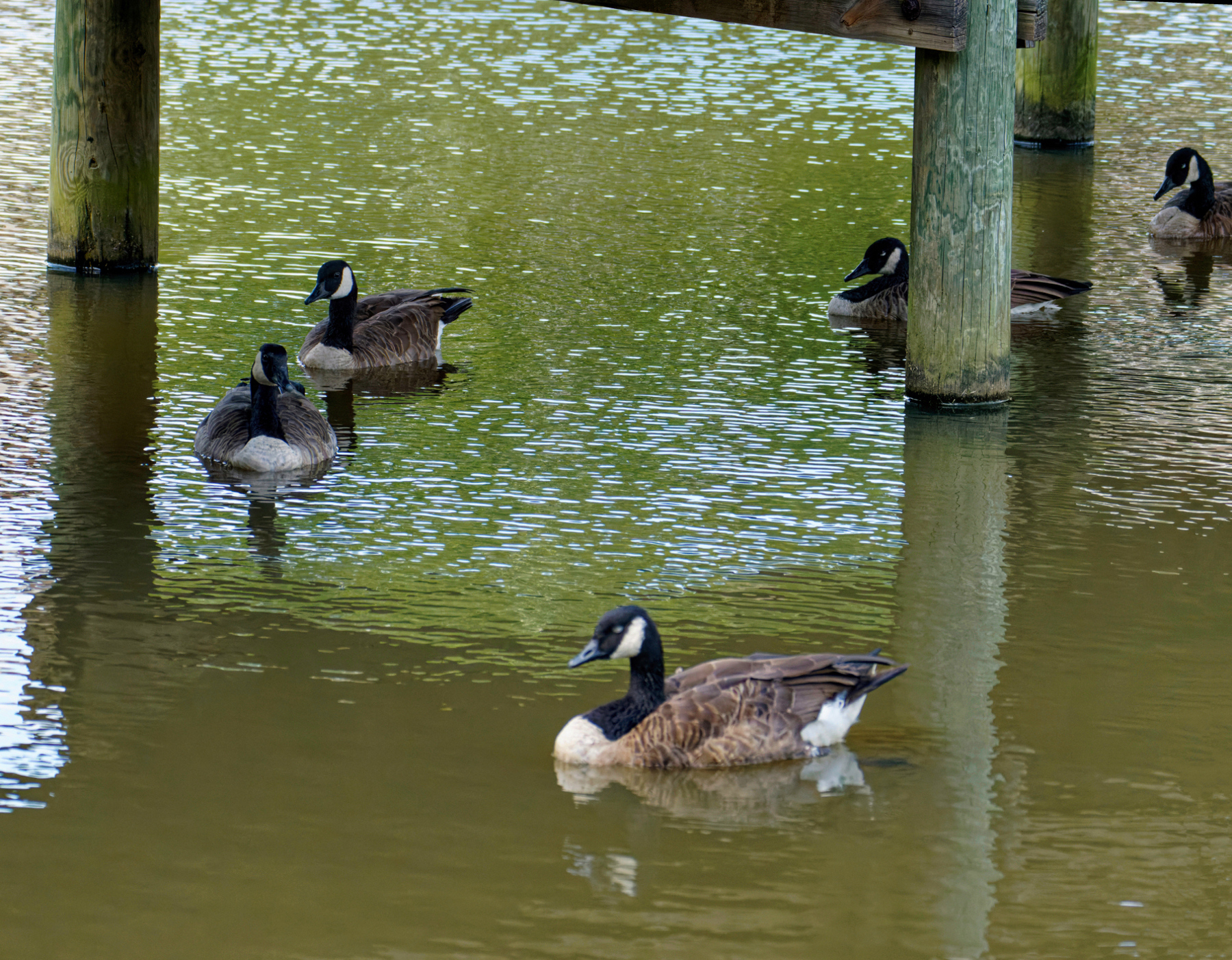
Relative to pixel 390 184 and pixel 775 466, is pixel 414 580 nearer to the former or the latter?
pixel 775 466

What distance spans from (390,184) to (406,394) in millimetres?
5364

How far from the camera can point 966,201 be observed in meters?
Result: 10.3

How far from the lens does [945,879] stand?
5.80m

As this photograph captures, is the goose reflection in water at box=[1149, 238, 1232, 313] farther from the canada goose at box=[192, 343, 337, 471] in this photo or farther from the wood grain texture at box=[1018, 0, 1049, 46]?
the canada goose at box=[192, 343, 337, 471]

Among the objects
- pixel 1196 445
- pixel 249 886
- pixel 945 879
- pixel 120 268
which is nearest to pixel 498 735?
pixel 249 886

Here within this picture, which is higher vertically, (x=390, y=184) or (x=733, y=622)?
(x=390, y=184)

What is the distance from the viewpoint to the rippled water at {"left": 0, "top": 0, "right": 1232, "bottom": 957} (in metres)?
5.71

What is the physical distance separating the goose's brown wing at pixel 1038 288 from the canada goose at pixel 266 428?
5.01 m

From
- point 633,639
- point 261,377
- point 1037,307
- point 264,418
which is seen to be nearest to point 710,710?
point 633,639

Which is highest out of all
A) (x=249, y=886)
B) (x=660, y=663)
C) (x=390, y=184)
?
(x=390, y=184)

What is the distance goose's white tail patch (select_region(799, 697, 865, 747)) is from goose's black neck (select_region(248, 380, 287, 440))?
4.19m

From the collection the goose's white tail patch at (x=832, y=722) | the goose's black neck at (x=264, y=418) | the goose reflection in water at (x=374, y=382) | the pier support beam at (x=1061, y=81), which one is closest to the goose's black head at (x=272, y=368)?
the goose's black neck at (x=264, y=418)

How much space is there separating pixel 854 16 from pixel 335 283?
154 inches

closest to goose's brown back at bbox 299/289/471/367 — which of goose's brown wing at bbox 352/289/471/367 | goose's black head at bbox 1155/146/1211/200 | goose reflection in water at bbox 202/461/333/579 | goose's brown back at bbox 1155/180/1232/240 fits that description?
goose's brown wing at bbox 352/289/471/367
